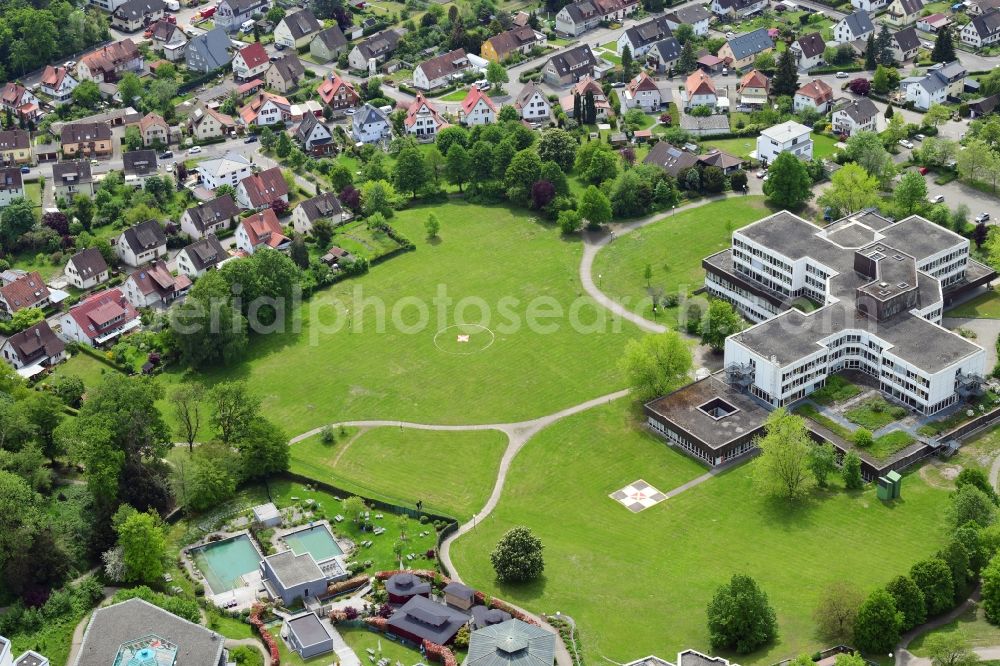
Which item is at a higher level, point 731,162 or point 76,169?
point 76,169

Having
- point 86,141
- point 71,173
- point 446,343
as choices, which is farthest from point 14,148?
point 446,343

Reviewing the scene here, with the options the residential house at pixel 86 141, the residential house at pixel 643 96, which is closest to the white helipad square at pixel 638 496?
the residential house at pixel 643 96

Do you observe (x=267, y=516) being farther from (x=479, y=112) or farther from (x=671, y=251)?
(x=479, y=112)

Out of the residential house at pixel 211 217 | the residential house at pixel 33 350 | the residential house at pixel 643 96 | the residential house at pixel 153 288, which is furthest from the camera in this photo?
the residential house at pixel 643 96

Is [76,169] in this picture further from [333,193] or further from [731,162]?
[731,162]

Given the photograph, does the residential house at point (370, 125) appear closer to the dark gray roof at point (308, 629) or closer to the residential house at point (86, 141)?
the residential house at point (86, 141)

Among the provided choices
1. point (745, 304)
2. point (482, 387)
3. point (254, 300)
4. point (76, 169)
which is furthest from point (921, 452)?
point (76, 169)

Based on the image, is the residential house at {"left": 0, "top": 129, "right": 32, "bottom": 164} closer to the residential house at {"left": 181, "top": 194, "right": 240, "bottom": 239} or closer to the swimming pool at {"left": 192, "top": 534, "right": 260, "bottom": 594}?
the residential house at {"left": 181, "top": 194, "right": 240, "bottom": 239}
